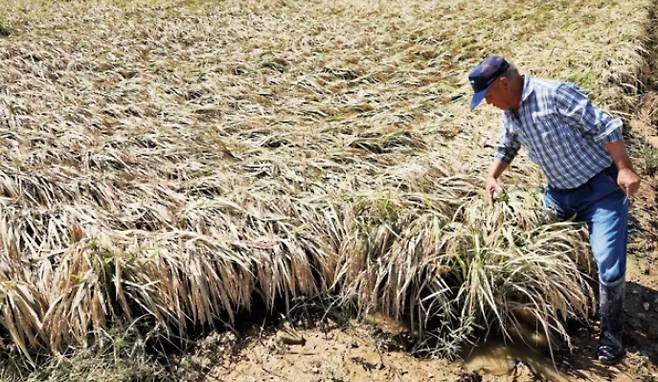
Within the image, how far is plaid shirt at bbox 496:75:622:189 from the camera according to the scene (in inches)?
109

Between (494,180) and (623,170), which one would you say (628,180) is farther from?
(494,180)

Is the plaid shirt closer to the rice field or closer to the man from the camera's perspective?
the man

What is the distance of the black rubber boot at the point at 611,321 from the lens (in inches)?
114

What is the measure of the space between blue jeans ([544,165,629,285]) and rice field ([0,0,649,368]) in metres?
0.20

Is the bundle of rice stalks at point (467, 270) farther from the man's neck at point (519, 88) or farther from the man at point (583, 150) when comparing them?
the man's neck at point (519, 88)

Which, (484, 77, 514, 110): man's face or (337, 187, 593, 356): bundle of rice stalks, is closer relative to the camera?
(484, 77, 514, 110): man's face

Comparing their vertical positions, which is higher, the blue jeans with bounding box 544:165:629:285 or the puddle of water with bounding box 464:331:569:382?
the blue jeans with bounding box 544:165:629:285

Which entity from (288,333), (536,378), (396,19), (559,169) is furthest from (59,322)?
(396,19)

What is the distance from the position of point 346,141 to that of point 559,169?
1948 mm

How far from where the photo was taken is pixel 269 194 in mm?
3738

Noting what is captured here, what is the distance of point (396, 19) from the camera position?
9547 millimetres

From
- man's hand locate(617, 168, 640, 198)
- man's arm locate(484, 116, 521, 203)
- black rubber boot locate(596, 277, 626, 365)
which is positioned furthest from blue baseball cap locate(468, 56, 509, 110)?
black rubber boot locate(596, 277, 626, 365)

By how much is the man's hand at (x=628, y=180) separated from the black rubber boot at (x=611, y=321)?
490mm

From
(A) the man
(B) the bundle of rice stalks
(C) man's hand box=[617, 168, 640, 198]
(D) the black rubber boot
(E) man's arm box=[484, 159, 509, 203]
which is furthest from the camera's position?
(E) man's arm box=[484, 159, 509, 203]
